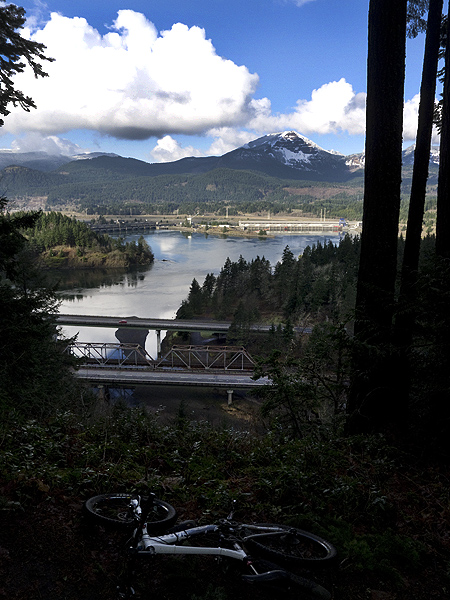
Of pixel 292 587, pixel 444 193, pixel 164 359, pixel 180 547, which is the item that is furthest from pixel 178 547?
pixel 164 359

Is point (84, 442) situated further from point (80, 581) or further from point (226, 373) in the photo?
point (226, 373)

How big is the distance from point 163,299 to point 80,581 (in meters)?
50.7

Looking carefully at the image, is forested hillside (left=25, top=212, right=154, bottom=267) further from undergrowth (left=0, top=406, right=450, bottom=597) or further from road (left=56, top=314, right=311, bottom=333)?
undergrowth (left=0, top=406, right=450, bottom=597)

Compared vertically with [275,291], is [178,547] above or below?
above

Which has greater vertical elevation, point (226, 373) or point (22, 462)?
point (22, 462)

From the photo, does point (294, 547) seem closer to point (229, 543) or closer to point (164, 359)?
point (229, 543)

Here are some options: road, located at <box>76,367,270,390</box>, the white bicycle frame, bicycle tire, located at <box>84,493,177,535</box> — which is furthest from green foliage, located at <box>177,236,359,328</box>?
the white bicycle frame

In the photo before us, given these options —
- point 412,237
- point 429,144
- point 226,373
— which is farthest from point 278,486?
point 226,373

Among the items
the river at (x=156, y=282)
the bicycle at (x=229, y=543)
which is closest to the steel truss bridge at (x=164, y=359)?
the river at (x=156, y=282)

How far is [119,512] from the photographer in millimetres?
2342

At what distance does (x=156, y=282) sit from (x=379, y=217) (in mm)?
59207

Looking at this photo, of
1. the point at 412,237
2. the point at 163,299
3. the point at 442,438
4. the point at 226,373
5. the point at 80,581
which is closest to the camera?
the point at 80,581

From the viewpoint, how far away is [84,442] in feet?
11.5

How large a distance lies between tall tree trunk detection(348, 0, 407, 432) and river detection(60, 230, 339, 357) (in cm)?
3141
